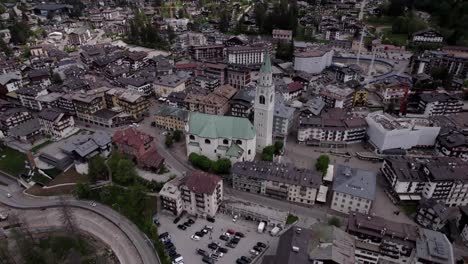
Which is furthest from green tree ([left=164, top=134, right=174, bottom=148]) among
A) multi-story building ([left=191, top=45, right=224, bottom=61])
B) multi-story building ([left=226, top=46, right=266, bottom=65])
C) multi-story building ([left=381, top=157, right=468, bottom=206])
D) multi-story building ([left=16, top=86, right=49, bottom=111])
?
multi-story building ([left=191, top=45, right=224, bottom=61])

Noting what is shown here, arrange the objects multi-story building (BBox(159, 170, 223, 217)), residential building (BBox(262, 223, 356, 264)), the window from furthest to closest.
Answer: the window < multi-story building (BBox(159, 170, 223, 217)) < residential building (BBox(262, 223, 356, 264))

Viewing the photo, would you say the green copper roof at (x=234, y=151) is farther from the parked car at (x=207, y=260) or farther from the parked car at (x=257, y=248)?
the parked car at (x=207, y=260)

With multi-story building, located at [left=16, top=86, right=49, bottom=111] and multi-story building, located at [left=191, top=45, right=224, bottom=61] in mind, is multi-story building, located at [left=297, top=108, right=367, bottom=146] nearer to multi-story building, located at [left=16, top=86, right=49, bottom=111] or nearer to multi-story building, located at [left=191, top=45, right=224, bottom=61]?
multi-story building, located at [left=191, top=45, right=224, bottom=61]

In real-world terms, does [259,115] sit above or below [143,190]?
above

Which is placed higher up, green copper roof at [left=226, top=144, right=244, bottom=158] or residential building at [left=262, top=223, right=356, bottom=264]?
green copper roof at [left=226, top=144, right=244, bottom=158]

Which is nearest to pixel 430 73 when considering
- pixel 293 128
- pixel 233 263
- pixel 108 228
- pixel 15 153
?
pixel 293 128

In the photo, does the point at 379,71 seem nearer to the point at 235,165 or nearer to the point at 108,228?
the point at 235,165
